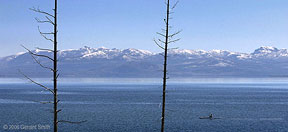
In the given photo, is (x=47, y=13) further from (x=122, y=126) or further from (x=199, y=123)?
(x=199, y=123)

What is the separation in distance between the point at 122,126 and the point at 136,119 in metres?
14.2

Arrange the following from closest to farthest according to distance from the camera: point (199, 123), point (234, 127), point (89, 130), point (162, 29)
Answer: point (162, 29) → point (89, 130) → point (234, 127) → point (199, 123)

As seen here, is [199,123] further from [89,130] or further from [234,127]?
[89,130]

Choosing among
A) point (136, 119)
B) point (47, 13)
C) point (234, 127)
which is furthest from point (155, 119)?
point (47, 13)

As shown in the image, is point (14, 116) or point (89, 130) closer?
point (89, 130)

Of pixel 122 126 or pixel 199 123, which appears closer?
pixel 122 126

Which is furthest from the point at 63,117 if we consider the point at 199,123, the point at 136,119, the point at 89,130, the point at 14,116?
the point at 199,123

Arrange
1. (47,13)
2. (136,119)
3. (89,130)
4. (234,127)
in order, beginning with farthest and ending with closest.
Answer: (136,119), (234,127), (89,130), (47,13)

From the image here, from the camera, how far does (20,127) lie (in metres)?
83.3

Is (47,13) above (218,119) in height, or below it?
above

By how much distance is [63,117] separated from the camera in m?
106

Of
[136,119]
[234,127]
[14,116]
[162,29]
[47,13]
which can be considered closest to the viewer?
[47,13]

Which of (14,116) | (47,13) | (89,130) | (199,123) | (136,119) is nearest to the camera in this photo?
(47,13)

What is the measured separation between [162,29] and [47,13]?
8.47 metres
